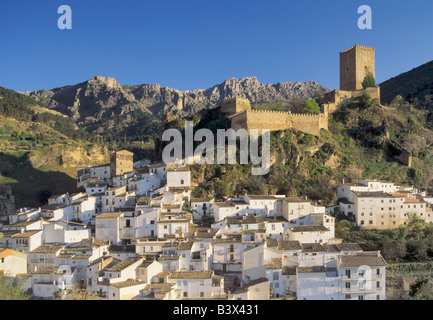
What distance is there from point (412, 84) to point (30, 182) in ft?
206

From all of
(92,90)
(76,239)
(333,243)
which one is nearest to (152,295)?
(76,239)

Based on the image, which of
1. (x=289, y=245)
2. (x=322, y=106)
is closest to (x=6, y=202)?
(x=289, y=245)

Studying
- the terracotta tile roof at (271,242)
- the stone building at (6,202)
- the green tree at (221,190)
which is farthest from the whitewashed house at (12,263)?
the stone building at (6,202)

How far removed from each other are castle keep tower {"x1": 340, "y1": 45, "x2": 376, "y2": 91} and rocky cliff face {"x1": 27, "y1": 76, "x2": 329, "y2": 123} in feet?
179

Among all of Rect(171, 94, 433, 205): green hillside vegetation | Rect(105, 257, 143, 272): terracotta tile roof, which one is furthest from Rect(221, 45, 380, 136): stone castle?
Rect(105, 257, 143, 272): terracotta tile roof

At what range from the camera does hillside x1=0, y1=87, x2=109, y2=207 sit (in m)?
39.4

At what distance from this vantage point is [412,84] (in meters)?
68.4

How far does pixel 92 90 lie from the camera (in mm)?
112312

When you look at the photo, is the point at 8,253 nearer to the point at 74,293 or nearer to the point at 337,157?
the point at 74,293

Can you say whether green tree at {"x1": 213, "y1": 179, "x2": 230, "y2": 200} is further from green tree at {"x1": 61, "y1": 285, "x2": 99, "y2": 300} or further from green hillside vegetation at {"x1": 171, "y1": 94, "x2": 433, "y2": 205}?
green tree at {"x1": 61, "y1": 285, "x2": 99, "y2": 300}

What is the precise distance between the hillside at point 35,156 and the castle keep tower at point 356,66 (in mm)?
32363
